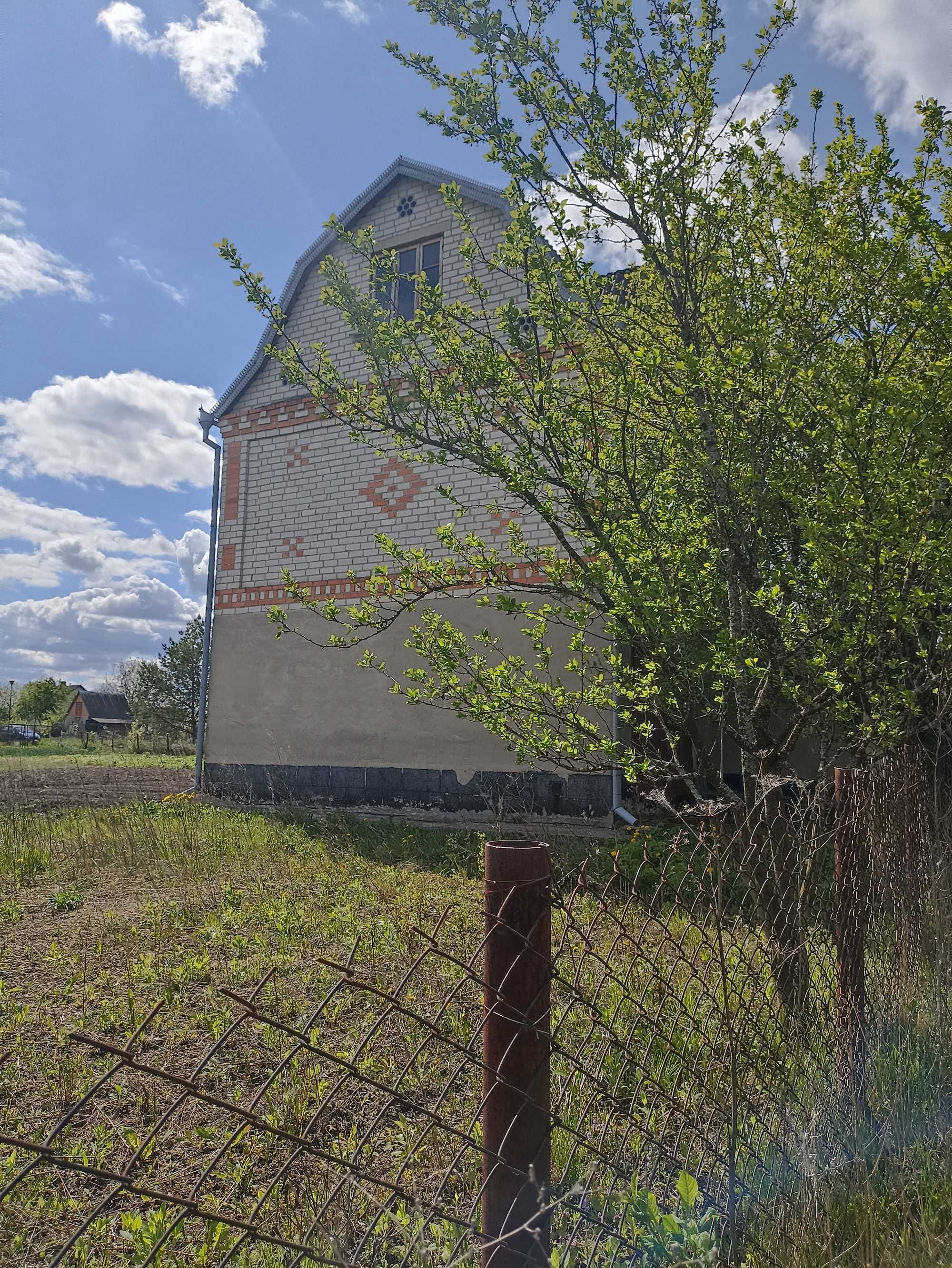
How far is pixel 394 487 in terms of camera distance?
10.4m

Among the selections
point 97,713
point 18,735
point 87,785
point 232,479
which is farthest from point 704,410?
point 97,713

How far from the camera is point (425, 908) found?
5.37 m

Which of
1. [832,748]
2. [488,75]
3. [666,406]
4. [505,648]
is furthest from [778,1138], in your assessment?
[505,648]

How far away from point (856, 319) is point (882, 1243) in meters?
3.93

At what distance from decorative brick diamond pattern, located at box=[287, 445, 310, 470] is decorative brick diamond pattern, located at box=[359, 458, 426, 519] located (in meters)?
1.28

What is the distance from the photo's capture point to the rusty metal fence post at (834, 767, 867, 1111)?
272 cm

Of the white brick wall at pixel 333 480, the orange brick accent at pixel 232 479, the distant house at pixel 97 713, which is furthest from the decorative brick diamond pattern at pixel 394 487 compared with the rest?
the distant house at pixel 97 713

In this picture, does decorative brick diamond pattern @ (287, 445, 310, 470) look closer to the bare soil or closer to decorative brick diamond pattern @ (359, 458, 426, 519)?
decorative brick diamond pattern @ (359, 458, 426, 519)

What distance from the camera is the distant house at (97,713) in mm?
52906

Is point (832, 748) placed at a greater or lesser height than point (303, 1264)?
greater

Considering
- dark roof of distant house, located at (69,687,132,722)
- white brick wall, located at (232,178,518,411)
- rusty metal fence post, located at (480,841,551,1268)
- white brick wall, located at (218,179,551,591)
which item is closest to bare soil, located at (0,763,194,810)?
white brick wall, located at (218,179,551,591)

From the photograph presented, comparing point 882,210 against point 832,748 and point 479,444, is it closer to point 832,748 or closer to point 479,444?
point 479,444

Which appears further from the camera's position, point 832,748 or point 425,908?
point 425,908

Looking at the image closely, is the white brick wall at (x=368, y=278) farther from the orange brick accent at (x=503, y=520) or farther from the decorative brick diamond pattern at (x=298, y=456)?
the orange brick accent at (x=503, y=520)
